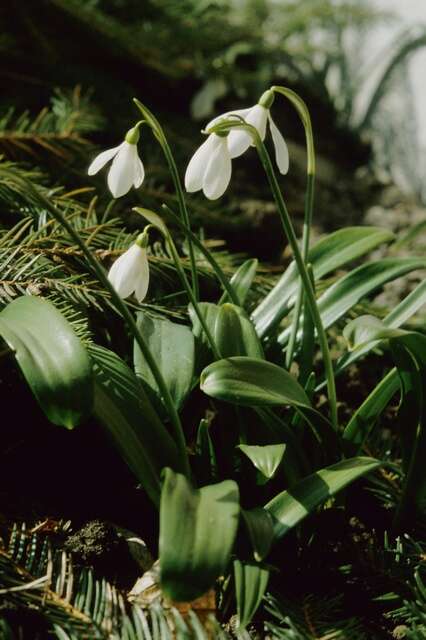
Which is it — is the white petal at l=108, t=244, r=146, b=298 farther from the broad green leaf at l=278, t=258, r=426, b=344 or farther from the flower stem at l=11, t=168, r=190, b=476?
the broad green leaf at l=278, t=258, r=426, b=344

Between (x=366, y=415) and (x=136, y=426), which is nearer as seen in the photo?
(x=136, y=426)

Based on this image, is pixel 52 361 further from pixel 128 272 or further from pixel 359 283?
pixel 359 283

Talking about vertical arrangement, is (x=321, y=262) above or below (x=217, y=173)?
below

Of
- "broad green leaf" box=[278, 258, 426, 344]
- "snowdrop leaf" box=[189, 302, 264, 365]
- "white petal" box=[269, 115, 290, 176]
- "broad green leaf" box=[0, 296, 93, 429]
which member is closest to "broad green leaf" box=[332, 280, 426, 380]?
"broad green leaf" box=[278, 258, 426, 344]

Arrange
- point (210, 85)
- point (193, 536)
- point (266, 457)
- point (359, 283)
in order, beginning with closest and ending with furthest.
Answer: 1. point (193, 536)
2. point (266, 457)
3. point (359, 283)
4. point (210, 85)

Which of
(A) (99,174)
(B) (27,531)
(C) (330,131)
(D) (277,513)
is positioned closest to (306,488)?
(D) (277,513)

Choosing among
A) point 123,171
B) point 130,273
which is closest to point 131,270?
point 130,273
